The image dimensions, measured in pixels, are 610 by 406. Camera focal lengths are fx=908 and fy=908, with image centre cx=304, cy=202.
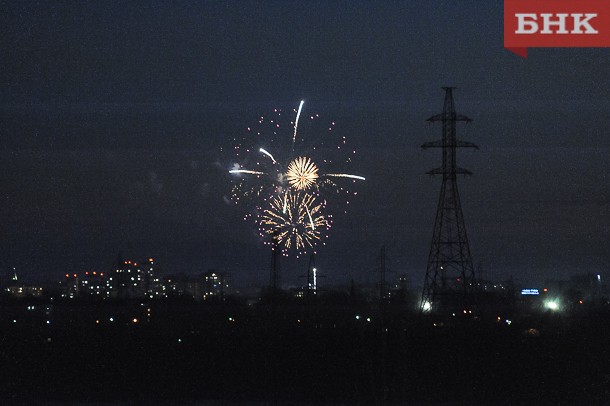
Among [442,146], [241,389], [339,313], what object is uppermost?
[442,146]

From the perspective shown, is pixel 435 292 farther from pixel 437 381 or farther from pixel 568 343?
pixel 437 381

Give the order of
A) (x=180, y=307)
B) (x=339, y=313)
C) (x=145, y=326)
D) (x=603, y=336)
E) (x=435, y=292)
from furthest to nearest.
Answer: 1. (x=180, y=307)
2. (x=339, y=313)
3. (x=145, y=326)
4. (x=435, y=292)
5. (x=603, y=336)

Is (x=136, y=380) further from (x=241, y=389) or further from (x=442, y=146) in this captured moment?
(x=442, y=146)

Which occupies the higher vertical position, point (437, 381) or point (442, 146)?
point (442, 146)

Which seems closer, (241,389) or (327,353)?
(241,389)

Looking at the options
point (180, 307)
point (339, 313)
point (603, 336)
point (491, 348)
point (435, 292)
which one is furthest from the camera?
point (180, 307)

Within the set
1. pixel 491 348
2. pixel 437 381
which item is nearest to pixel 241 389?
pixel 437 381
